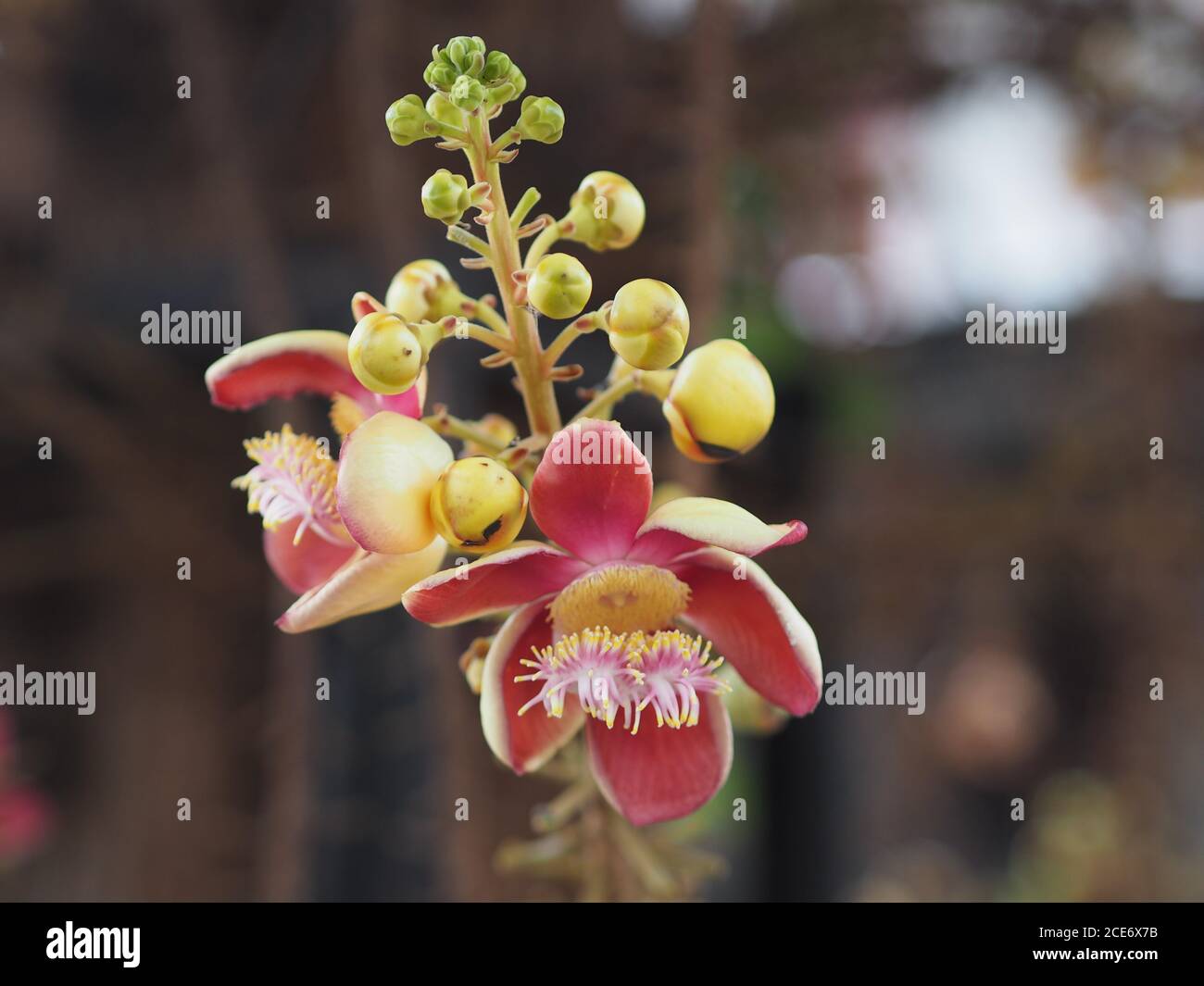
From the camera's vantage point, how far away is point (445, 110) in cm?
41

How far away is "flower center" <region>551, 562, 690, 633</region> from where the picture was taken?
0.47 metres

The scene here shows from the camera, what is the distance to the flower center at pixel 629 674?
44cm

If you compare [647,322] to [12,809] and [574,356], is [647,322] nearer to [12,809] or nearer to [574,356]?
[574,356]

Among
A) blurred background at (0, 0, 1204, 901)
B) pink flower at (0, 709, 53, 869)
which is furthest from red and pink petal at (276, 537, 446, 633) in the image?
pink flower at (0, 709, 53, 869)

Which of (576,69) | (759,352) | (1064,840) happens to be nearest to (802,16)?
(576,69)

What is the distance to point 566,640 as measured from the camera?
454 millimetres

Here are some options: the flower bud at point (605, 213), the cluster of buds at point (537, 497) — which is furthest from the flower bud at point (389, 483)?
the flower bud at point (605, 213)

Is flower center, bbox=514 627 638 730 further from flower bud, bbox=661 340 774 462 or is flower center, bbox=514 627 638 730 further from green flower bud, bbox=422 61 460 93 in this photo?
green flower bud, bbox=422 61 460 93

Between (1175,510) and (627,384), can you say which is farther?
(1175,510)

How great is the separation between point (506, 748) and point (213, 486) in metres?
1.06

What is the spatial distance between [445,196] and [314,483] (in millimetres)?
143

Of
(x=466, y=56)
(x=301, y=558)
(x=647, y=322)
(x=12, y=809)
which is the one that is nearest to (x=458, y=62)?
(x=466, y=56)

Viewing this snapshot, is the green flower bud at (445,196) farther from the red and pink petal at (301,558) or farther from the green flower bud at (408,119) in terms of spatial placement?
the red and pink petal at (301,558)

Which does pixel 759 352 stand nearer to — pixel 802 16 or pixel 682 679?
pixel 802 16
